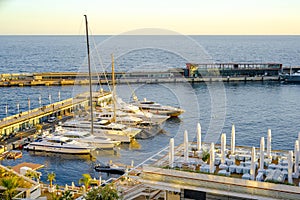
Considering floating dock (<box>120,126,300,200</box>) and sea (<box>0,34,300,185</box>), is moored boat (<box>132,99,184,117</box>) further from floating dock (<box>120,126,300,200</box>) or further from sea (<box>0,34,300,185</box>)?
floating dock (<box>120,126,300,200</box>)

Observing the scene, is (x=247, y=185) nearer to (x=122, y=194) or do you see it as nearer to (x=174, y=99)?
(x=122, y=194)

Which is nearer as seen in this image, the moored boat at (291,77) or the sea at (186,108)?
the sea at (186,108)

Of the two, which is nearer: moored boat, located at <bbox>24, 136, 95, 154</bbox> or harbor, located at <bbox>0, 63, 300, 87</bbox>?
moored boat, located at <bbox>24, 136, 95, 154</bbox>

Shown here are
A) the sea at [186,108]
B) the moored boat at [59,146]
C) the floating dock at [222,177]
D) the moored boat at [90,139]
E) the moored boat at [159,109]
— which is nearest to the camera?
the floating dock at [222,177]

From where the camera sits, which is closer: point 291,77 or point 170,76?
point 170,76

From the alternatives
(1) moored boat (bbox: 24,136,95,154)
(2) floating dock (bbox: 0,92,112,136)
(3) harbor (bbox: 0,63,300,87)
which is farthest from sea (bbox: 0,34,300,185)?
(2) floating dock (bbox: 0,92,112,136)

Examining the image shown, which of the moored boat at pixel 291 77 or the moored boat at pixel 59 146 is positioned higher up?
the moored boat at pixel 291 77

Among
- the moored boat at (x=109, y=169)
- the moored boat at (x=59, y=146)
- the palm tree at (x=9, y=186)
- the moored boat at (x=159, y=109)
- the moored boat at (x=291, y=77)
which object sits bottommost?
the moored boat at (x=109, y=169)

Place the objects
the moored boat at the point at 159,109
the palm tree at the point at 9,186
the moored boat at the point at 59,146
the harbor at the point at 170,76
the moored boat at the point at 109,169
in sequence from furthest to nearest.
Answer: the harbor at the point at 170,76, the moored boat at the point at 159,109, the moored boat at the point at 59,146, the moored boat at the point at 109,169, the palm tree at the point at 9,186

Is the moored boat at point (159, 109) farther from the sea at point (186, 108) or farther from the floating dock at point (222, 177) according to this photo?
the floating dock at point (222, 177)

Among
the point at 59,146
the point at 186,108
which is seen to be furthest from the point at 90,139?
the point at 186,108

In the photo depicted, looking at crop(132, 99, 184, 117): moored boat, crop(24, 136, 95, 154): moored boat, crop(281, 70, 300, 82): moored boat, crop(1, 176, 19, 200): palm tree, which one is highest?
crop(281, 70, 300, 82): moored boat

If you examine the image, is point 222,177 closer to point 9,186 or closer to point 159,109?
point 9,186

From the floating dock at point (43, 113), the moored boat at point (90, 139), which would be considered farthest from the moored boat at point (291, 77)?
the moored boat at point (90, 139)
